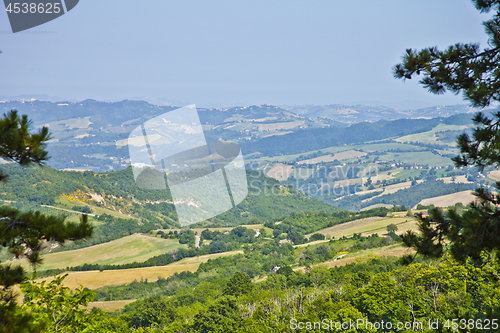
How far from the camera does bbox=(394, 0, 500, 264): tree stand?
212 inches

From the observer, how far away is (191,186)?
18.6 metres

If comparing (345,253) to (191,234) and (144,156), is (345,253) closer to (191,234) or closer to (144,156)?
(191,234)

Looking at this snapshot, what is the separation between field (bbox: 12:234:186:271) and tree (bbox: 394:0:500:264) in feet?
191

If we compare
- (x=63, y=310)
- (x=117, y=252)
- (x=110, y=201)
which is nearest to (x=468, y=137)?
(x=63, y=310)

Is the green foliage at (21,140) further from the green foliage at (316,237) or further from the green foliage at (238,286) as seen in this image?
the green foliage at (316,237)

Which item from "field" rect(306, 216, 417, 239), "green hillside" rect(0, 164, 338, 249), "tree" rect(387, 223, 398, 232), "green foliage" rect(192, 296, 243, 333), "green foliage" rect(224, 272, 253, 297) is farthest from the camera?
"green hillside" rect(0, 164, 338, 249)

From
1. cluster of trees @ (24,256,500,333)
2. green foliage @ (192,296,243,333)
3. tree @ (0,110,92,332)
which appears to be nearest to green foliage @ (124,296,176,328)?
cluster of trees @ (24,256,500,333)

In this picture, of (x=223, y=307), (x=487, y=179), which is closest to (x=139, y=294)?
(x=223, y=307)

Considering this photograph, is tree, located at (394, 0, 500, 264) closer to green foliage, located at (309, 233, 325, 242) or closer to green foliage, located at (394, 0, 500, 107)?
green foliage, located at (394, 0, 500, 107)

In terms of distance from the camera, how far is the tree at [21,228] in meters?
4.90

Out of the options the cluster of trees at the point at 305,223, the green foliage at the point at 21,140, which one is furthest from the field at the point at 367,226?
the green foliage at the point at 21,140

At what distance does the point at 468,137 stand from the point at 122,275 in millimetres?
49558

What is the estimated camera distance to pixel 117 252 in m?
61.4

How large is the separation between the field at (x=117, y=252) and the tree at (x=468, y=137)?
58.3 metres
